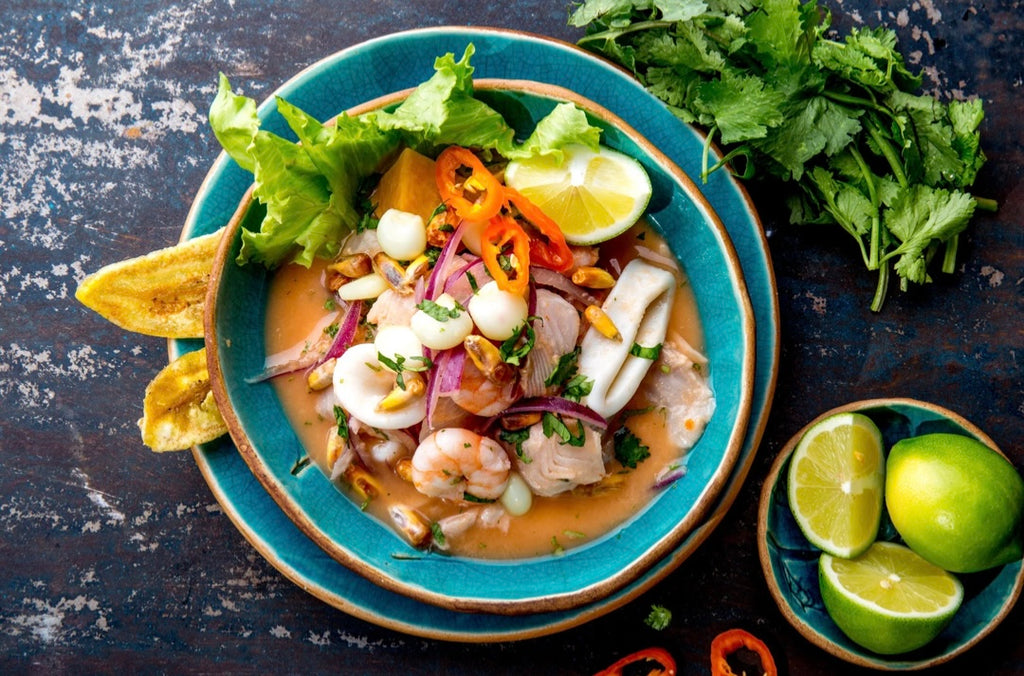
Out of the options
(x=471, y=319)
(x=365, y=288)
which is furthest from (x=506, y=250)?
(x=365, y=288)

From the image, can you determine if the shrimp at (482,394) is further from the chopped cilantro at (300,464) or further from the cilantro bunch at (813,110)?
the cilantro bunch at (813,110)

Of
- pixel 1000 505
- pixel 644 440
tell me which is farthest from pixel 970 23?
pixel 644 440

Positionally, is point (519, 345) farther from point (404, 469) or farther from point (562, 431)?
point (404, 469)

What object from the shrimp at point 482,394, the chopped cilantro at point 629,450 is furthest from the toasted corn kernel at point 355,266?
the chopped cilantro at point 629,450

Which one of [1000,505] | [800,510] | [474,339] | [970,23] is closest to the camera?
[474,339]

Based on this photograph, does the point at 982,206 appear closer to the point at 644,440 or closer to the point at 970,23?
the point at 970,23

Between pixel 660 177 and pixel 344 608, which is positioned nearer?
pixel 660 177

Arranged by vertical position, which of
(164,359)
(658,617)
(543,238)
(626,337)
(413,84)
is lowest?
(658,617)

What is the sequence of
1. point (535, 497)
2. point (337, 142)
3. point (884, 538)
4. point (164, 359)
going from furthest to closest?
1. point (164, 359)
2. point (884, 538)
3. point (535, 497)
4. point (337, 142)
